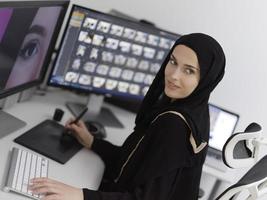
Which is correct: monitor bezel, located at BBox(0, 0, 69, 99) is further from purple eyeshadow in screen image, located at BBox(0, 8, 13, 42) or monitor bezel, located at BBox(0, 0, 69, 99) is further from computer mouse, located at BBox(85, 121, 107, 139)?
computer mouse, located at BBox(85, 121, 107, 139)

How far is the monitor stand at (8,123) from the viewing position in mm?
1495

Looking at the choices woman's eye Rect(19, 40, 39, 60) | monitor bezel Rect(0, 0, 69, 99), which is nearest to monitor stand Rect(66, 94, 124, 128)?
monitor bezel Rect(0, 0, 69, 99)

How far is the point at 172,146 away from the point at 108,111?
0.89 m

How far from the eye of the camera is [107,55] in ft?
6.05

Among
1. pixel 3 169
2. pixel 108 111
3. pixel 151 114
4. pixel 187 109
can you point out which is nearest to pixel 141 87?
pixel 108 111

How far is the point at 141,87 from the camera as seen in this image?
1.99m

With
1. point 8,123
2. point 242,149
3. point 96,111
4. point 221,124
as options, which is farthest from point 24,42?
point 221,124

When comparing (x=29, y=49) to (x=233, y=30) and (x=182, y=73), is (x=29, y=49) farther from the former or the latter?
(x=233, y=30)

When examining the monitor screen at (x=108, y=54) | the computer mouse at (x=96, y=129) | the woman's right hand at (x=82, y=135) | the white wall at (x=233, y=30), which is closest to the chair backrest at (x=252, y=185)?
the woman's right hand at (x=82, y=135)

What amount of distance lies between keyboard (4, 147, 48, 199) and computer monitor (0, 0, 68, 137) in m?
0.19

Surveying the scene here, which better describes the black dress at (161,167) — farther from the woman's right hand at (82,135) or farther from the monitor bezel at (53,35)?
the monitor bezel at (53,35)

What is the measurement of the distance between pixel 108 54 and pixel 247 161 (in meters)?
0.86

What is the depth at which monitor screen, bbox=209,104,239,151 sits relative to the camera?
1.94 metres

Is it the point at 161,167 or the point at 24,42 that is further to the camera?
the point at 24,42
